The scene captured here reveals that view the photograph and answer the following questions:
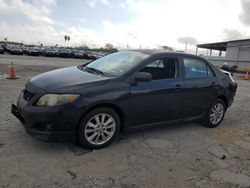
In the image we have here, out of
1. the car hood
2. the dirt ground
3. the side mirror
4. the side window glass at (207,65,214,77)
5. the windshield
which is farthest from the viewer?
the side window glass at (207,65,214,77)

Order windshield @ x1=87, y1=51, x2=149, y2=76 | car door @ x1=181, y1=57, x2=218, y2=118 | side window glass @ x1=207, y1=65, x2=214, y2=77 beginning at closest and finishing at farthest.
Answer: windshield @ x1=87, y1=51, x2=149, y2=76
car door @ x1=181, y1=57, x2=218, y2=118
side window glass @ x1=207, y1=65, x2=214, y2=77

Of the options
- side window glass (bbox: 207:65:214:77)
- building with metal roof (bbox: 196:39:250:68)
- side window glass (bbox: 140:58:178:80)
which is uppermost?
side window glass (bbox: 140:58:178:80)

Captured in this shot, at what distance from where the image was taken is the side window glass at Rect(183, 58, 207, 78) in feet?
16.4

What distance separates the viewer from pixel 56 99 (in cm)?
365

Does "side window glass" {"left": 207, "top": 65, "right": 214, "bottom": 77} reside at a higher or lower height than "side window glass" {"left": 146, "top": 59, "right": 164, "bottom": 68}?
lower

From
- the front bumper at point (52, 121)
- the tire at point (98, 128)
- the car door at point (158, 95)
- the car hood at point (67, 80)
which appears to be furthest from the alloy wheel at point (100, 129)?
the car hood at point (67, 80)

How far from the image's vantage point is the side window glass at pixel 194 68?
197 inches

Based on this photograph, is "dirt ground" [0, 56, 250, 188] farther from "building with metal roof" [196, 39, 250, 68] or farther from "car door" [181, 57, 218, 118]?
"building with metal roof" [196, 39, 250, 68]

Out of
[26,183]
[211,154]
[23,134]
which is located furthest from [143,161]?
[23,134]

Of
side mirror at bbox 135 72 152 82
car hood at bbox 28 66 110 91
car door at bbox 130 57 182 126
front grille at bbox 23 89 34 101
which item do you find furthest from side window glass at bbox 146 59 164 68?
front grille at bbox 23 89 34 101

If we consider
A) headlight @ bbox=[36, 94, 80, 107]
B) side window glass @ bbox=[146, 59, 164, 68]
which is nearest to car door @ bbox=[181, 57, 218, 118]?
side window glass @ bbox=[146, 59, 164, 68]

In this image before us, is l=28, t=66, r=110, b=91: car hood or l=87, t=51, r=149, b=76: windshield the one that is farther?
l=87, t=51, r=149, b=76: windshield

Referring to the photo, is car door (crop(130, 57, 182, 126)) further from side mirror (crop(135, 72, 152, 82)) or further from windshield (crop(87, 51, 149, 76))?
windshield (crop(87, 51, 149, 76))

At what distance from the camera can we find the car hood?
3770 millimetres
